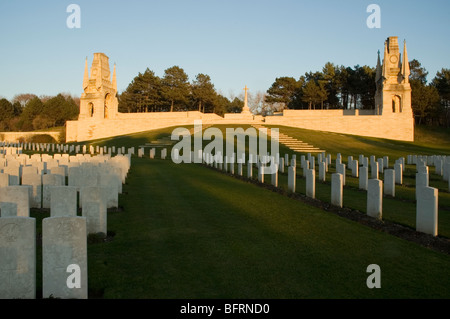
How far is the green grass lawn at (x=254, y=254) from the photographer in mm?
4390

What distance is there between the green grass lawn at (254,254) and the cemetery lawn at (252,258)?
0.04 ft

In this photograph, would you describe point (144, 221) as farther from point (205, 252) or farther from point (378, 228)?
point (378, 228)

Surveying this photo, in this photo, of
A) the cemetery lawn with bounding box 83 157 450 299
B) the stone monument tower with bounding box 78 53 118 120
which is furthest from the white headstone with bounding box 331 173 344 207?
the stone monument tower with bounding box 78 53 118 120

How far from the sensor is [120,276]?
473 centimetres

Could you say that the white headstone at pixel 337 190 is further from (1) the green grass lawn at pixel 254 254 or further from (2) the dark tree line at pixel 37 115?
(2) the dark tree line at pixel 37 115

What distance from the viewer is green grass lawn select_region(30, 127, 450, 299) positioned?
4390 millimetres

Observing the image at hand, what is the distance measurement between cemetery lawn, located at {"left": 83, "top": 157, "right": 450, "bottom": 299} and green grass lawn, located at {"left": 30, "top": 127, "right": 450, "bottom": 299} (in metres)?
0.01

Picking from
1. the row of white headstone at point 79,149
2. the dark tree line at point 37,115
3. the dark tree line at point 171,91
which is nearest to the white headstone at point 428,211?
the row of white headstone at point 79,149

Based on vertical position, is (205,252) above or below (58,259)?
below

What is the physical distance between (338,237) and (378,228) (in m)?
1.23

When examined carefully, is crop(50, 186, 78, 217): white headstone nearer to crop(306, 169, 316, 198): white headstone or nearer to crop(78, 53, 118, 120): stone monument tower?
crop(306, 169, 316, 198): white headstone

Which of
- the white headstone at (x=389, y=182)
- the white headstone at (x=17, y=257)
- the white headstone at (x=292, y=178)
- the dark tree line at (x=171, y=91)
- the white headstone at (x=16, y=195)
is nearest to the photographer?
the white headstone at (x=17, y=257)
